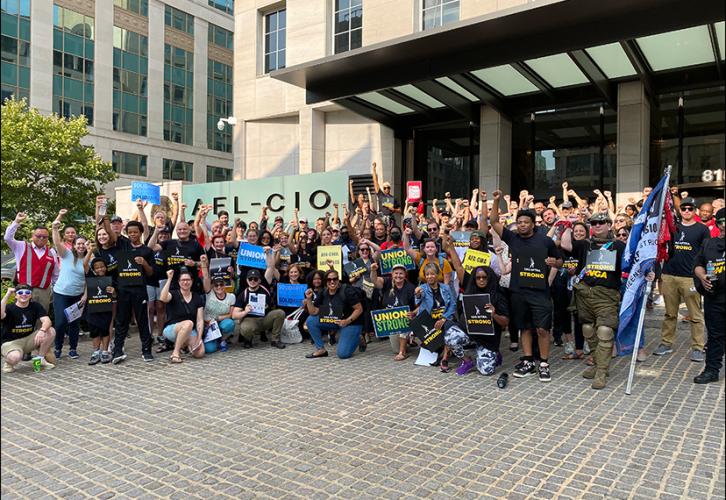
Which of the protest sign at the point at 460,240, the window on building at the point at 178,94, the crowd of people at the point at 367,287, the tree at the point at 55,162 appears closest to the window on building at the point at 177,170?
the window on building at the point at 178,94

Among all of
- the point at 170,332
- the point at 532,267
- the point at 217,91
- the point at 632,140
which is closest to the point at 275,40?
the point at 217,91

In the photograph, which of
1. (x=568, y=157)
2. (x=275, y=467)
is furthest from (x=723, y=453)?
(x=568, y=157)

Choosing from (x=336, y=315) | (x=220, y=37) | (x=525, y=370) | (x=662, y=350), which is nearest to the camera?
(x=525, y=370)

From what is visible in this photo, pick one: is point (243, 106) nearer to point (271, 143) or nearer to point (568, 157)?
point (271, 143)

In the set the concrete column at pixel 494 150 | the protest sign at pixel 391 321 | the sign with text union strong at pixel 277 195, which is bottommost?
the protest sign at pixel 391 321

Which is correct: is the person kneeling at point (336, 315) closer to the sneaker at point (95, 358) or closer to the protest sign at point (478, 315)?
the protest sign at point (478, 315)

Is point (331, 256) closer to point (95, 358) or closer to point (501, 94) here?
point (95, 358)

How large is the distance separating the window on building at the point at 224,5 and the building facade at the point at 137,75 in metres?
0.05

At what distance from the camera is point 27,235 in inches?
422

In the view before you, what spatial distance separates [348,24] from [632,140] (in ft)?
39.2

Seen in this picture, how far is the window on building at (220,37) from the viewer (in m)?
26.2

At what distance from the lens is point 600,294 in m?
6.25

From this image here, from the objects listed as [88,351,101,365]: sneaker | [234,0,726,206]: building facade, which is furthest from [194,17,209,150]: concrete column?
[88,351,101,365]: sneaker

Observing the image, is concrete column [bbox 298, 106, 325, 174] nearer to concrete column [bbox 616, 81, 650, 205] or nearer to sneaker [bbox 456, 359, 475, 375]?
concrete column [bbox 616, 81, 650, 205]
